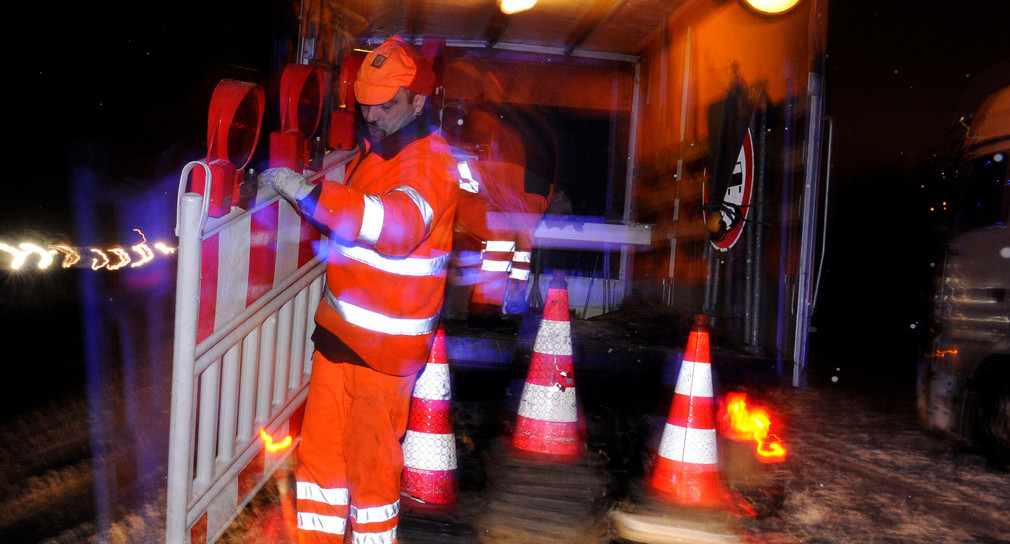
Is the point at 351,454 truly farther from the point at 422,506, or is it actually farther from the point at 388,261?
the point at 422,506

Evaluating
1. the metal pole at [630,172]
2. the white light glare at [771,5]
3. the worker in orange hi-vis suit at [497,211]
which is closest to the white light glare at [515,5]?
the worker in orange hi-vis suit at [497,211]

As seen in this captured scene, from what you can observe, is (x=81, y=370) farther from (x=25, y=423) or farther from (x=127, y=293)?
(x=25, y=423)

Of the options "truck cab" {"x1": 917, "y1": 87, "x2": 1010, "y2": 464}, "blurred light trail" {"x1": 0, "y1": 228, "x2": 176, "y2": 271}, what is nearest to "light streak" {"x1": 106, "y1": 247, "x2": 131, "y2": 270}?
"blurred light trail" {"x1": 0, "y1": 228, "x2": 176, "y2": 271}

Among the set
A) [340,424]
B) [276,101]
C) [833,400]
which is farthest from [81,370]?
[833,400]

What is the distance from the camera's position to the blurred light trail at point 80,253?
4.25m

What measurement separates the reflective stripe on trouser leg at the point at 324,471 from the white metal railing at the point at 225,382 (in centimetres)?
29

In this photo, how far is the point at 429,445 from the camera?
11.1ft

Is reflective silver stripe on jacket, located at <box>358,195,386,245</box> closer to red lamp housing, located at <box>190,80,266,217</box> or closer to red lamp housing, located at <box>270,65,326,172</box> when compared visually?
red lamp housing, located at <box>190,80,266,217</box>

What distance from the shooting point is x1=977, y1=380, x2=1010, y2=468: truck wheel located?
4.74 meters

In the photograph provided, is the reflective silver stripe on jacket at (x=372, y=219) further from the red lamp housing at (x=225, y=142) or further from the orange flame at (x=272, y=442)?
the orange flame at (x=272, y=442)

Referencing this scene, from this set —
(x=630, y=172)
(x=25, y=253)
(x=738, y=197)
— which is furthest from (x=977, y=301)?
(x=25, y=253)

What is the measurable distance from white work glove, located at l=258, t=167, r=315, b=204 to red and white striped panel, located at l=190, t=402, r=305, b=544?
113cm

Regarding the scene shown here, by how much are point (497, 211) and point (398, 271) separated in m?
3.42

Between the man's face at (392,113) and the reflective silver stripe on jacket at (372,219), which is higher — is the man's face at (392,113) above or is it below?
above
